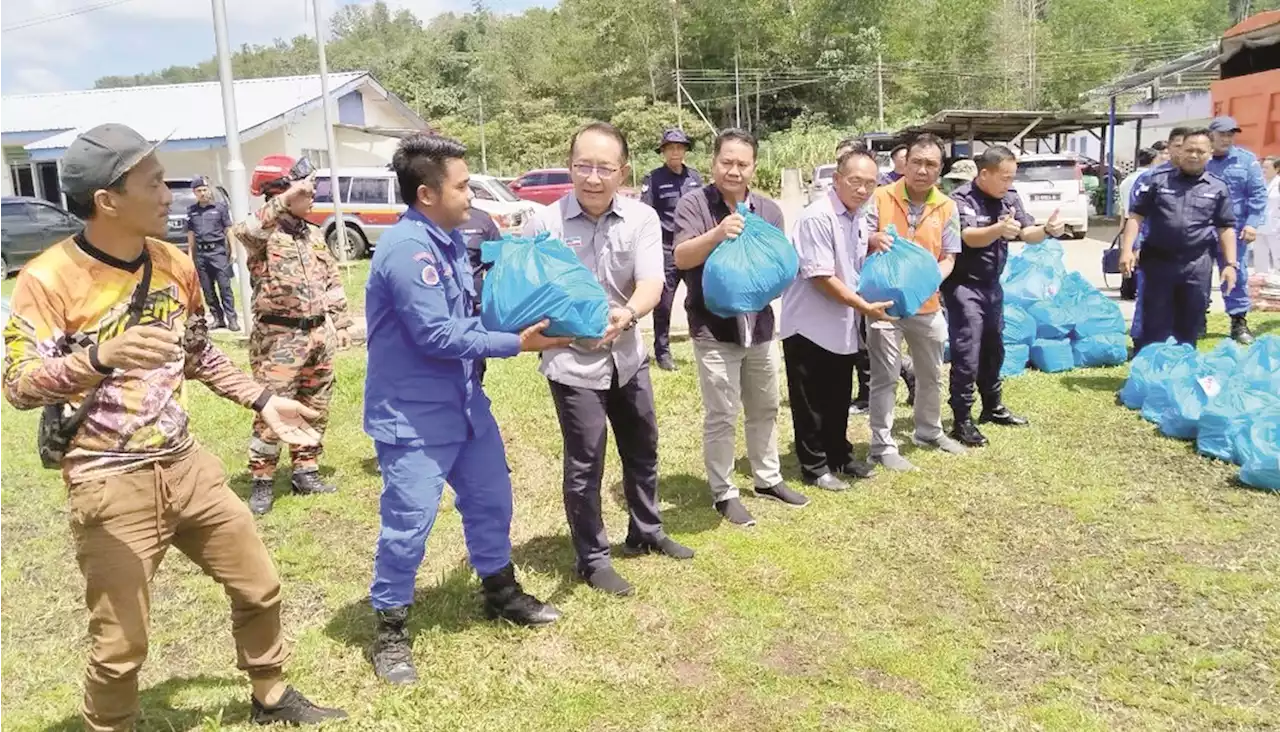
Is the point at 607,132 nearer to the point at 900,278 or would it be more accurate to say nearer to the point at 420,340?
the point at 420,340

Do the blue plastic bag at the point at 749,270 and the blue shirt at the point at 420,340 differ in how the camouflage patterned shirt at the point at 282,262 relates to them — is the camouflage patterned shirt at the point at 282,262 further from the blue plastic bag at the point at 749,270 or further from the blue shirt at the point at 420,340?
the blue plastic bag at the point at 749,270

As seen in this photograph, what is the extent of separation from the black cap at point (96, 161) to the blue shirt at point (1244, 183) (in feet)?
28.3

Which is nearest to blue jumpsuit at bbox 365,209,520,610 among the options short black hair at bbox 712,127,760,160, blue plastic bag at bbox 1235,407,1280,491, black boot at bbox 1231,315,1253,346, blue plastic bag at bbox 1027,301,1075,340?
short black hair at bbox 712,127,760,160

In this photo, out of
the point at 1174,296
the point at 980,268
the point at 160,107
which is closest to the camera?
the point at 980,268

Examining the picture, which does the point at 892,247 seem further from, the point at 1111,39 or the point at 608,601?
the point at 1111,39

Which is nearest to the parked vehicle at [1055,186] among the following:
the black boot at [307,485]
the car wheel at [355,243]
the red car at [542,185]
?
the red car at [542,185]

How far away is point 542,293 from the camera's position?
318cm

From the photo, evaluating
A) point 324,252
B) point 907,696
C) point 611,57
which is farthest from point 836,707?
point 611,57

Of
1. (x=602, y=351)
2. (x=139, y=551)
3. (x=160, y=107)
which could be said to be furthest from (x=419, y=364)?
(x=160, y=107)

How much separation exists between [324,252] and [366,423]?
92.1 inches

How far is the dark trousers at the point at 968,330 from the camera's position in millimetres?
5613

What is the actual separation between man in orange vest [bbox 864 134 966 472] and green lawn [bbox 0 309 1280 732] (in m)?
0.40

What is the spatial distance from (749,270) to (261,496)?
302cm

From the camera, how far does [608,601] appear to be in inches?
149
